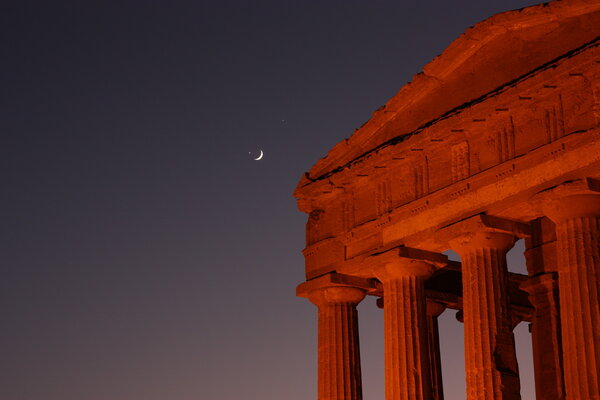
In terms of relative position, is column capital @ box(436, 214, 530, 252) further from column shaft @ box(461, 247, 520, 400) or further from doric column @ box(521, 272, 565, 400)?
doric column @ box(521, 272, 565, 400)

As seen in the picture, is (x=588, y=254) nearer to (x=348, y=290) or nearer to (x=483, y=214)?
(x=483, y=214)

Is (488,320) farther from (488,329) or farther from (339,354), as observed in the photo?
(339,354)

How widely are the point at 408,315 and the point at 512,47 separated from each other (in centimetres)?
865

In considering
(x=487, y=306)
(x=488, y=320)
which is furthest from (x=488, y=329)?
(x=487, y=306)

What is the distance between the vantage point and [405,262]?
120ft

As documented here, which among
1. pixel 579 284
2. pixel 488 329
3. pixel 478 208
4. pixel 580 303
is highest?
pixel 478 208

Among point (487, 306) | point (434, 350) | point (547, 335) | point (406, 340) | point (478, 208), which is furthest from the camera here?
point (434, 350)

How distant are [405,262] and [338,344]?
4.20 m

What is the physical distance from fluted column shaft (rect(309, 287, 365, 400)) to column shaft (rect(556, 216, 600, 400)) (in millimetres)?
9433

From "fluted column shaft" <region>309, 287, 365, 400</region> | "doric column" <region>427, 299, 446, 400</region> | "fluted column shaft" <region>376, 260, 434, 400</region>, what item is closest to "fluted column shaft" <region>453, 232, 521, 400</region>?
"fluted column shaft" <region>376, 260, 434, 400</region>

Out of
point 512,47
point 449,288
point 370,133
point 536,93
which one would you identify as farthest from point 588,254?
point 449,288

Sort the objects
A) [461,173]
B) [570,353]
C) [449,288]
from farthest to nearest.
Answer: [449,288]
[461,173]
[570,353]

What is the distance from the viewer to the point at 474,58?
1388 inches

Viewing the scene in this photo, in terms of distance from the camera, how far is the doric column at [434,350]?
3922cm
